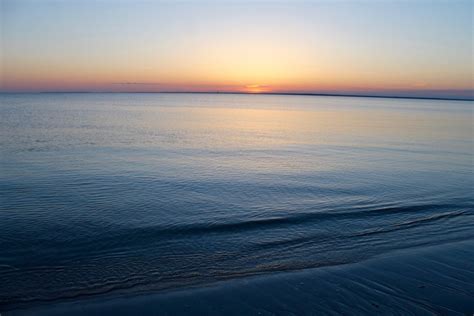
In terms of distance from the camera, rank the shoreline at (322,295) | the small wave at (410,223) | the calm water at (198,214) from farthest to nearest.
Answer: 1. the small wave at (410,223)
2. the calm water at (198,214)
3. the shoreline at (322,295)

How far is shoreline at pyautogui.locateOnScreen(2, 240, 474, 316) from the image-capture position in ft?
24.1

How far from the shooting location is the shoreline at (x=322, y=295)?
7352 millimetres

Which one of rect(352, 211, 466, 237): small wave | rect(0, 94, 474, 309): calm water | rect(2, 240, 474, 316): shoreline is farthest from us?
rect(352, 211, 466, 237): small wave

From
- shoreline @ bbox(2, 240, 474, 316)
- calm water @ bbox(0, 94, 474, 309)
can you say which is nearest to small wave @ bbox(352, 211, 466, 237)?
calm water @ bbox(0, 94, 474, 309)

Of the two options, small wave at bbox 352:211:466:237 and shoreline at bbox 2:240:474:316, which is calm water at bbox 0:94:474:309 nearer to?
small wave at bbox 352:211:466:237

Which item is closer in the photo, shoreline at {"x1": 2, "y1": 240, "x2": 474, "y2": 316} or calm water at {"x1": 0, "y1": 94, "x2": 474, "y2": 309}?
shoreline at {"x1": 2, "y1": 240, "x2": 474, "y2": 316}

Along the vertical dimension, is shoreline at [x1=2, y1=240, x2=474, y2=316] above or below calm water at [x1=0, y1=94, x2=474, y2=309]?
below

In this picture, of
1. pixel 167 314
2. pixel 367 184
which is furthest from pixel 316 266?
pixel 367 184

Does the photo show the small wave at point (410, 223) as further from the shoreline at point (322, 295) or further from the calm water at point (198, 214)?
the shoreline at point (322, 295)

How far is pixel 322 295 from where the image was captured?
7.96m

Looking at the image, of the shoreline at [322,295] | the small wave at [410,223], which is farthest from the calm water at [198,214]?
the shoreline at [322,295]

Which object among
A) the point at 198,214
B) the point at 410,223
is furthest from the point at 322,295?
the point at 410,223

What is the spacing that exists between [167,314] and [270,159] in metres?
18.8

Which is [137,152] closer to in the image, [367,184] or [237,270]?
[367,184]
